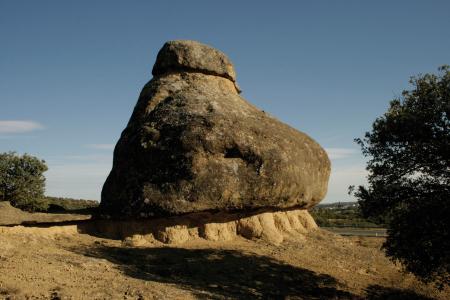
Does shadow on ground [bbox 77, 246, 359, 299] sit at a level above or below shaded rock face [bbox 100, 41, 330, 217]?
below

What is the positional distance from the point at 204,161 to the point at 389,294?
29.8 ft

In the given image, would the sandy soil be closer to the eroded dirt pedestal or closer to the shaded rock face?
the eroded dirt pedestal

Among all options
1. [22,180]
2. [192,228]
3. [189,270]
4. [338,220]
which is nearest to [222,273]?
[189,270]

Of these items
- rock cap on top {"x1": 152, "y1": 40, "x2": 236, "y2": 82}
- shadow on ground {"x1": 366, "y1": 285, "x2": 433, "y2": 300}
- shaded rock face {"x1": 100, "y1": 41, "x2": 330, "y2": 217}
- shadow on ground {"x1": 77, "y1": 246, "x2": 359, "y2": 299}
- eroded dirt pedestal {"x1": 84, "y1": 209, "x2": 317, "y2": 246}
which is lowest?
shadow on ground {"x1": 366, "y1": 285, "x2": 433, "y2": 300}

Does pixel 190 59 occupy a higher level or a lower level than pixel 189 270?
higher

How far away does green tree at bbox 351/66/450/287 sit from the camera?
48.6 feet

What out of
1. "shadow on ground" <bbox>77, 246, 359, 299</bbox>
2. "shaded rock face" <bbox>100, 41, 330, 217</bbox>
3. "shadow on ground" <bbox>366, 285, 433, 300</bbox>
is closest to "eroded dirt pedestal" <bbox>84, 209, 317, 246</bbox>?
"shaded rock face" <bbox>100, 41, 330, 217</bbox>

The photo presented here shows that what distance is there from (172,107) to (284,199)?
6383 mm

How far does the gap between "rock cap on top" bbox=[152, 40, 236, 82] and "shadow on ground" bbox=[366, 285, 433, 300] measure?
12689 millimetres

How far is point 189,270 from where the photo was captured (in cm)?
1591

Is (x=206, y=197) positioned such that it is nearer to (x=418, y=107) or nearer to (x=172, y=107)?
(x=172, y=107)

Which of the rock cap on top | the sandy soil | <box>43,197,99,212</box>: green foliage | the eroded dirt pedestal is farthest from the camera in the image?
<box>43,197,99,212</box>: green foliage

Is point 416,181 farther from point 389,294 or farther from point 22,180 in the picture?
point 22,180

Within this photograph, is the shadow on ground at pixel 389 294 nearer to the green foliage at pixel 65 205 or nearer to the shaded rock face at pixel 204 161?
the shaded rock face at pixel 204 161
